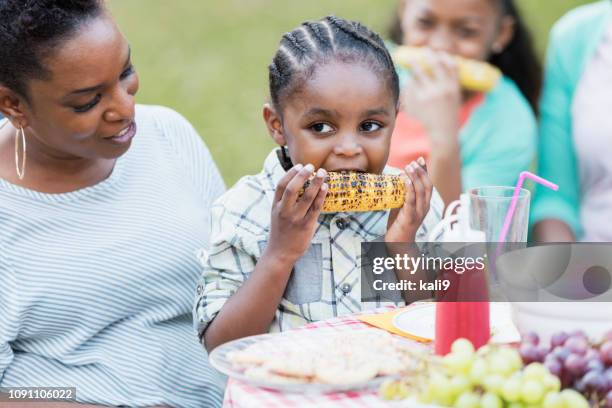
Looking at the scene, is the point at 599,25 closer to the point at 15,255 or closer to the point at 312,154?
the point at 312,154

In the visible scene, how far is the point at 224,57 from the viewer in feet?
24.1

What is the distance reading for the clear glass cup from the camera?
206 centimetres

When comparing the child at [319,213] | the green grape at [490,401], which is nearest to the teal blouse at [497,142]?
the child at [319,213]

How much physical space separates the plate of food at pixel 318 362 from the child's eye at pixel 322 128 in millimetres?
615

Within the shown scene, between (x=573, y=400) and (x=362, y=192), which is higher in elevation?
(x=362, y=192)

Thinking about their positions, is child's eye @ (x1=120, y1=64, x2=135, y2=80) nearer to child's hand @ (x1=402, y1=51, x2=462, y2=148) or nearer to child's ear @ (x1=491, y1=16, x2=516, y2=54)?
child's hand @ (x1=402, y1=51, x2=462, y2=148)

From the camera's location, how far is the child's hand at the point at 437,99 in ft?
11.4

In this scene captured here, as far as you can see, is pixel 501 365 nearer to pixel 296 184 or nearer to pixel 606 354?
pixel 606 354

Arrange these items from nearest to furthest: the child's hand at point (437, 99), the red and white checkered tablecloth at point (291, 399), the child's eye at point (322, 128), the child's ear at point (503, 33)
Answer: the red and white checkered tablecloth at point (291, 399) < the child's eye at point (322, 128) < the child's hand at point (437, 99) < the child's ear at point (503, 33)

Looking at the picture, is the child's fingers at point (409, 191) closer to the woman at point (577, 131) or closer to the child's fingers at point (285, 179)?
the child's fingers at point (285, 179)

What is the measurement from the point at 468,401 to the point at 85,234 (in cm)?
142

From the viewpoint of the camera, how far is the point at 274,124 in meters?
2.52

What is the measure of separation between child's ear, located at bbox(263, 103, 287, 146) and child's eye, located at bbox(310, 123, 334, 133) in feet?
0.48

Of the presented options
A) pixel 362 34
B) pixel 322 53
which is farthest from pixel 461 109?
pixel 322 53
